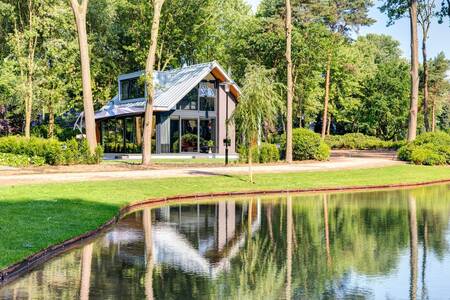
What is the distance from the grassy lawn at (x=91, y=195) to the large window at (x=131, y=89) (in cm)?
2143

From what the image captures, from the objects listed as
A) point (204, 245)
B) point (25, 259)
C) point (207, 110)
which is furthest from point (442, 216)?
point (207, 110)

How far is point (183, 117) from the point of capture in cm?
4291

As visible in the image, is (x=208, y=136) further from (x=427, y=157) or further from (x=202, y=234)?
(x=202, y=234)

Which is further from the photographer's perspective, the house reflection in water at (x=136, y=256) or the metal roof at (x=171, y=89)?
the metal roof at (x=171, y=89)

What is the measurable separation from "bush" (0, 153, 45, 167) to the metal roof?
10.5m

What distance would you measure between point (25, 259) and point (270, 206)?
947 cm

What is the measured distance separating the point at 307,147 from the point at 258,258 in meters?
28.2

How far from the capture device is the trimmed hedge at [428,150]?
36281mm

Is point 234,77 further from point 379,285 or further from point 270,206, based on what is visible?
point 379,285

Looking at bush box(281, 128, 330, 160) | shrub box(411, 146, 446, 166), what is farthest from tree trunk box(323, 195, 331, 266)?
shrub box(411, 146, 446, 166)

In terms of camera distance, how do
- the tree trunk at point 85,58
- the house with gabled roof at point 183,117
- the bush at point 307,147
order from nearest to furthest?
the tree trunk at point 85,58
the bush at point 307,147
the house with gabled roof at point 183,117

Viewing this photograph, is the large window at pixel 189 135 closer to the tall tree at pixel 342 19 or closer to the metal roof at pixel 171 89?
the metal roof at pixel 171 89

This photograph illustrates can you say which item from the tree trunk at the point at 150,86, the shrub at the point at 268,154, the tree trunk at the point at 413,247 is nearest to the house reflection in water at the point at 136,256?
the tree trunk at the point at 413,247

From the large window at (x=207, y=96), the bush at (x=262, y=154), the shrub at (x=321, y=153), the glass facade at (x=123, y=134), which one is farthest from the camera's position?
the large window at (x=207, y=96)
